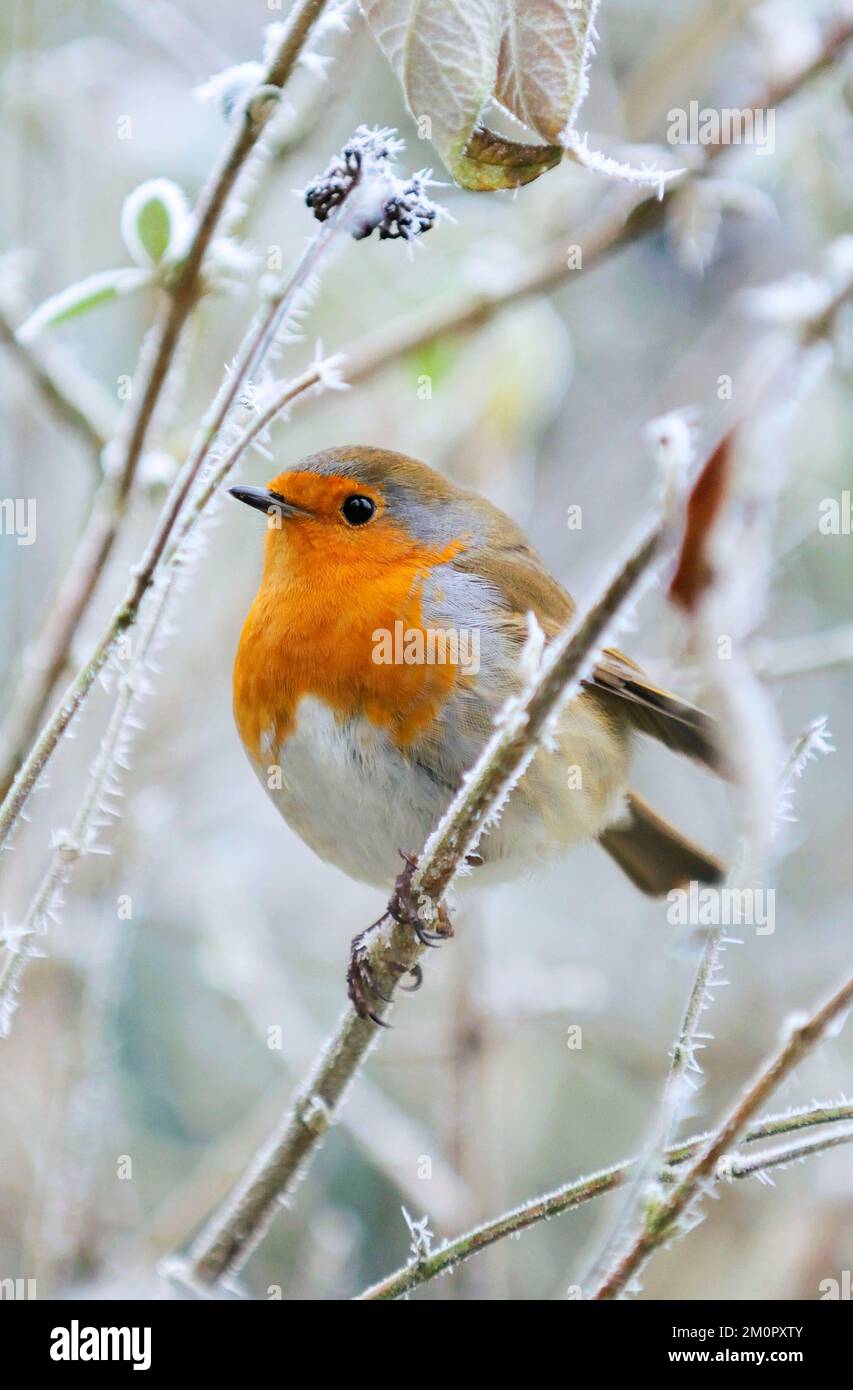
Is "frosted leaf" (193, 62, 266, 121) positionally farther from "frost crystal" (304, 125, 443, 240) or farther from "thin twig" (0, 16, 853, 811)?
"thin twig" (0, 16, 853, 811)

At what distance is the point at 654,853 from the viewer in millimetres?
2584

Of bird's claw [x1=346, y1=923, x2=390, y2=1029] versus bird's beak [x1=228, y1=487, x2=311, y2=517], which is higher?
bird's beak [x1=228, y1=487, x2=311, y2=517]

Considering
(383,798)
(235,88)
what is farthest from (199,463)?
(383,798)

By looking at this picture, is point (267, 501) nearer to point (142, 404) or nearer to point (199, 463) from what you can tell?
point (142, 404)

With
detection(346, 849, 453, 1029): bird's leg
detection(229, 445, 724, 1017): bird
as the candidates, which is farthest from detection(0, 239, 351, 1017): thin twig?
detection(229, 445, 724, 1017): bird

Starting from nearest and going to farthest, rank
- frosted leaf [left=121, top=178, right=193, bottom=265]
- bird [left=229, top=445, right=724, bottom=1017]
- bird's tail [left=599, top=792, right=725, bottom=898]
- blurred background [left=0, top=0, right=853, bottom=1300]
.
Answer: frosted leaf [left=121, top=178, right=193, bottom=265] < bird [left=229, top=445, right=724, bottom=1017] < blurred background [left=0, top=0, right=853, bottom=1300] < bird's tail [left=599, top=792, right=725, bottom=898]

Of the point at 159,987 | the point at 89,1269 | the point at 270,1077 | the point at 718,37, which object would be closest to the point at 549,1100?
the point at 270,1077

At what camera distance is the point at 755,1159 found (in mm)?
1023

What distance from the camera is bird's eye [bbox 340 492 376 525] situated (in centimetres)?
206

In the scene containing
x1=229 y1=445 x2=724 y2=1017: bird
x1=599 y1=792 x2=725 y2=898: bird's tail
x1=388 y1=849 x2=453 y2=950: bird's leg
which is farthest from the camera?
x1=599 y1=792 x2=725 y2=898: bird's tail

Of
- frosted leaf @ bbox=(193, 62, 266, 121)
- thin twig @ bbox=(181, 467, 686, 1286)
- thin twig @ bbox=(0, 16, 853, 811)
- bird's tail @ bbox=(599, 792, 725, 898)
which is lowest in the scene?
thin twig @ bbox=(181, 467, 686, 1286)

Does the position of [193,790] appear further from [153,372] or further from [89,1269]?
[153,372]

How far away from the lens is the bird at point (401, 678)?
1823 millimetres
